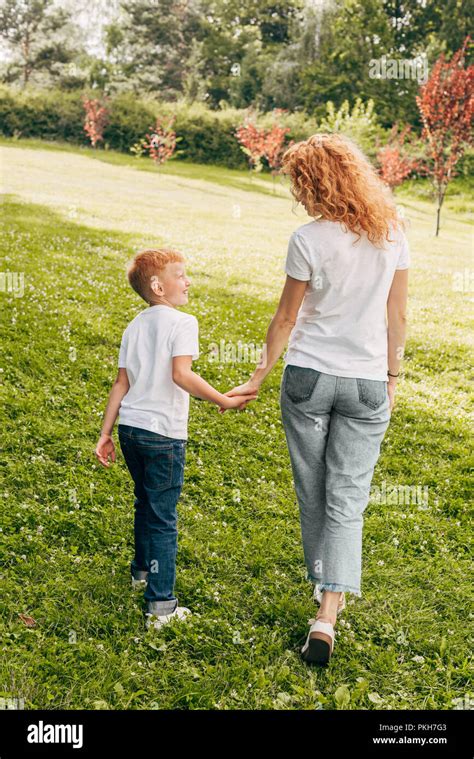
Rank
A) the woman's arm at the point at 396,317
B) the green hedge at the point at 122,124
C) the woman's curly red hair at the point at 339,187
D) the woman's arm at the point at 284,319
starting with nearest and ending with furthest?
the woman's curly red hair at the point at 339,187, the woman's arm at the point at 284,319, the woman's arm at the point at 396,317, the green hedge at the point at 122,124

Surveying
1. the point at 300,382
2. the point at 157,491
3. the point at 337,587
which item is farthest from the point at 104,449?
the point at 337,587

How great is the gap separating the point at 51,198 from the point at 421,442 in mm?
15159

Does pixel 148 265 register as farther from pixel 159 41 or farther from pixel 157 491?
pixel 159 41

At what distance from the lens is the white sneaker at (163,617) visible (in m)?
3.95

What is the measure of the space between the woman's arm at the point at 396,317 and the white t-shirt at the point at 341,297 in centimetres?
8

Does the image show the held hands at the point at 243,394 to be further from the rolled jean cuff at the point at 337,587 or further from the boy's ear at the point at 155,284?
the rolled jean cuff at the point at 337,587

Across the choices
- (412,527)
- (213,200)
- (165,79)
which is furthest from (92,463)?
(165,79)

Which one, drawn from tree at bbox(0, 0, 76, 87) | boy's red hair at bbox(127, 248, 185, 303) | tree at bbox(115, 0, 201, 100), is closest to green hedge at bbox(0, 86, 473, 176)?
tree at bbox(0, 0, 76, 87)

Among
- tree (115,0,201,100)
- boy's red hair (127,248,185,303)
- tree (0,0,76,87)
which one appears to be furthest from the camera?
tree (115,0,201,100)

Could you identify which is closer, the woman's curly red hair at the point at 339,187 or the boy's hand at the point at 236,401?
the woman's curly red hair at the point at 339,187

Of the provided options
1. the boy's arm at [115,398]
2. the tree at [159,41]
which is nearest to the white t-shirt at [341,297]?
the boy's arm at [115,398]

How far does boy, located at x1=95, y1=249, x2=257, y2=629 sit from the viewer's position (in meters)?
3.63

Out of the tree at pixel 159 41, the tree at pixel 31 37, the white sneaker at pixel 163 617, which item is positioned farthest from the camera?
the tree at pixel 159 41

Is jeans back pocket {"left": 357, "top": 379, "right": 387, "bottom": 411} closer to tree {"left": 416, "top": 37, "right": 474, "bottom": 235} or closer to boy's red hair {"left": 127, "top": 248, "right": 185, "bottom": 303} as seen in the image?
boy's red hair {"left": 127, "top": 248, "right": 185, "bottom": 303}
